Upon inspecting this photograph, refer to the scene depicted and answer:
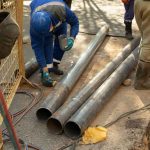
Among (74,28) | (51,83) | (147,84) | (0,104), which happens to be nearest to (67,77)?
(51,83)

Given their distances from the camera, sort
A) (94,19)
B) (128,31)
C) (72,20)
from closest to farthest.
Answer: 1. (72,20)
2. (128,31)
3. (94,19)

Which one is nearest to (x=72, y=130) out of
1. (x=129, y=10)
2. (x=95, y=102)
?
(x=95, y=102)

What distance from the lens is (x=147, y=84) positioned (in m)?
2.75

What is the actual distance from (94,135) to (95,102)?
1.51ft

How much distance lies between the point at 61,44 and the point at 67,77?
0.53 m

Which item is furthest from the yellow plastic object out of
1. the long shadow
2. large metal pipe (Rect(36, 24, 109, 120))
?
the long shadow

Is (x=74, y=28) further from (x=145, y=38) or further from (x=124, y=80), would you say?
(x=145, y=38)

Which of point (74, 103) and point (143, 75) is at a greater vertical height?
point (143, 75)

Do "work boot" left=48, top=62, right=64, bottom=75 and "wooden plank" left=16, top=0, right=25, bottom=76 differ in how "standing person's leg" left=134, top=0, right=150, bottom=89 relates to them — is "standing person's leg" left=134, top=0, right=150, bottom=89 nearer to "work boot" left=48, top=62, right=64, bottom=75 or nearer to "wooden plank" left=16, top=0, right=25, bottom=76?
"wooden plank" left=16, top=0, right=25, bottom=76

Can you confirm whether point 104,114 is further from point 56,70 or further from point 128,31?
point 128,31

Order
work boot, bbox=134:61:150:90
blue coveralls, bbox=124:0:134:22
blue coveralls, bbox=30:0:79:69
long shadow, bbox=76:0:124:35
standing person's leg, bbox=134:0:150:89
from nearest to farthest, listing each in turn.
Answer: standing person's leg, bbox=134:0:150:89, work boot, bbox=134:61:150:90, blue coveralls, bbox=30:0:79:69, blue coveralls, bbox=124:0:134:22, long shadow, bbox=76:0:124:35

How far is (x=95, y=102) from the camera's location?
13.9ft

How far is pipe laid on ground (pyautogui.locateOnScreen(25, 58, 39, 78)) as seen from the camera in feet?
17.3

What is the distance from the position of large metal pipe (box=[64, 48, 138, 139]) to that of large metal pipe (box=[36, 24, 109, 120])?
332 mm
